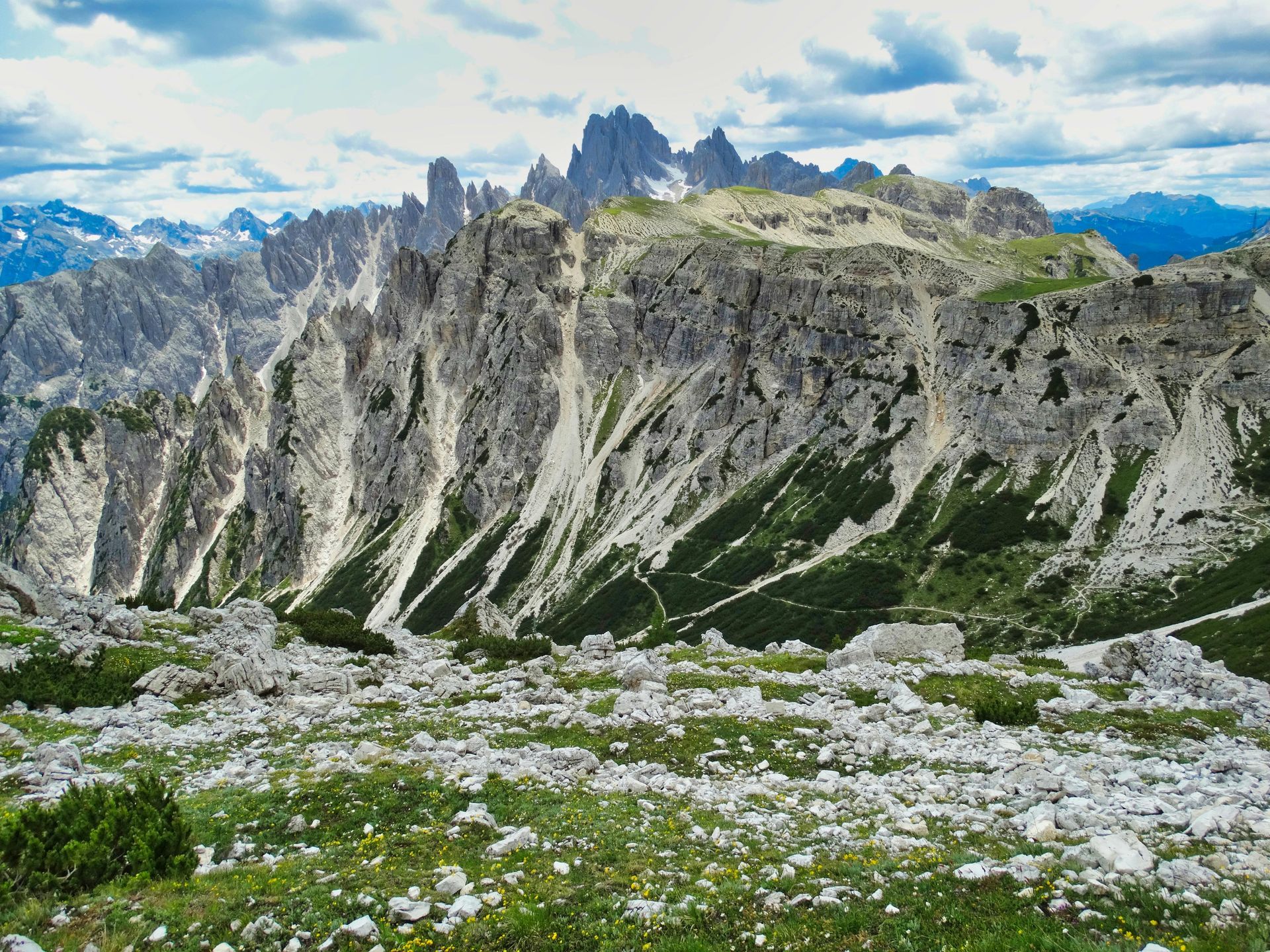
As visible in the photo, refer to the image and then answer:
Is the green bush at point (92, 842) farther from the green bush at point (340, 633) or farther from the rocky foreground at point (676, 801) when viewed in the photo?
the green bush at point (340, 633)

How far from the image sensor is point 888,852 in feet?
54.9

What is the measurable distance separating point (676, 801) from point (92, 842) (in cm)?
1473

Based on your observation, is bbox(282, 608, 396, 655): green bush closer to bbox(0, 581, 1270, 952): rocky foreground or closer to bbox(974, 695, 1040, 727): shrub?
bbox(0, 581, 1270, 952): rocky foreground

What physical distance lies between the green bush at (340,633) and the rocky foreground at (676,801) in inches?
346

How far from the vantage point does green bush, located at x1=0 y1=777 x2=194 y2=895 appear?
1491cm

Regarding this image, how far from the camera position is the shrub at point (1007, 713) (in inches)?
1146

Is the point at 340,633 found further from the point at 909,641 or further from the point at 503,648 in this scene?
the point at 909,641

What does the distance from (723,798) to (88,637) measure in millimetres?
42141

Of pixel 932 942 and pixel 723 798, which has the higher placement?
pixel 932 942

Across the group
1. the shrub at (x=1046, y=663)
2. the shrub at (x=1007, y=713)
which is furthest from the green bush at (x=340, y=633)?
the shrub at (x=1046, y=663)

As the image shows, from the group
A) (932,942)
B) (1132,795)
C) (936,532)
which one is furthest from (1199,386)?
(932,942)

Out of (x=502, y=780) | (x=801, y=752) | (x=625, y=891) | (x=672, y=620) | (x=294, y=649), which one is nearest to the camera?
(x=625, y=891)

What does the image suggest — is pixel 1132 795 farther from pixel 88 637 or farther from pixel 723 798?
pixel 88 637

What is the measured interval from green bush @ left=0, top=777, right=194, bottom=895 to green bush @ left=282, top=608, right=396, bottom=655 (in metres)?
33.4
